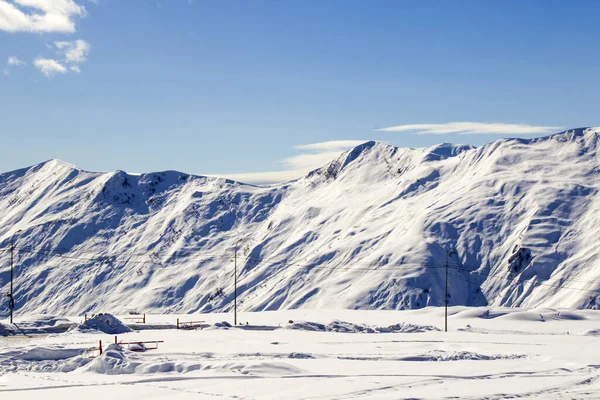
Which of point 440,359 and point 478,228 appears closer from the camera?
point 440,359

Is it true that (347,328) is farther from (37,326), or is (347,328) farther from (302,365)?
(37,326)

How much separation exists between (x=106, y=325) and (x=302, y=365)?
2988 centimetres

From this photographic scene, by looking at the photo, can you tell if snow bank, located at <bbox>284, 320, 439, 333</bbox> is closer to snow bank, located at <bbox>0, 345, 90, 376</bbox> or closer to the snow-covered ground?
the snow-covered ground

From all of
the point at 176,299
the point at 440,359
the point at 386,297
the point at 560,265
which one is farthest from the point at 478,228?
the point at 440,359

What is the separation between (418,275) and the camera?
148 metres

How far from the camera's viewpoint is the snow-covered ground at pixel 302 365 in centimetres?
3400

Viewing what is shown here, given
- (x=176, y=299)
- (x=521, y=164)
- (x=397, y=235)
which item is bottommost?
(x=176, y=299)

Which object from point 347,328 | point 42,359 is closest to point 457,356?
point 347,328

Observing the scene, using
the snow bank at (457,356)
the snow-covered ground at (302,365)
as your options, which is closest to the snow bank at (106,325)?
the snow-covered ground at (302,365)

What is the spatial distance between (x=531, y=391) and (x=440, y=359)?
1277 cm

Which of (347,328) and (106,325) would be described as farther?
(347,328)

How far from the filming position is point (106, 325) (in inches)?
2566

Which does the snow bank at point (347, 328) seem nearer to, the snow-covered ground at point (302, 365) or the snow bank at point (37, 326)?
the snow-covered ground at point (302, 365)

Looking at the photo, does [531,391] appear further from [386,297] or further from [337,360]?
[386,297]
